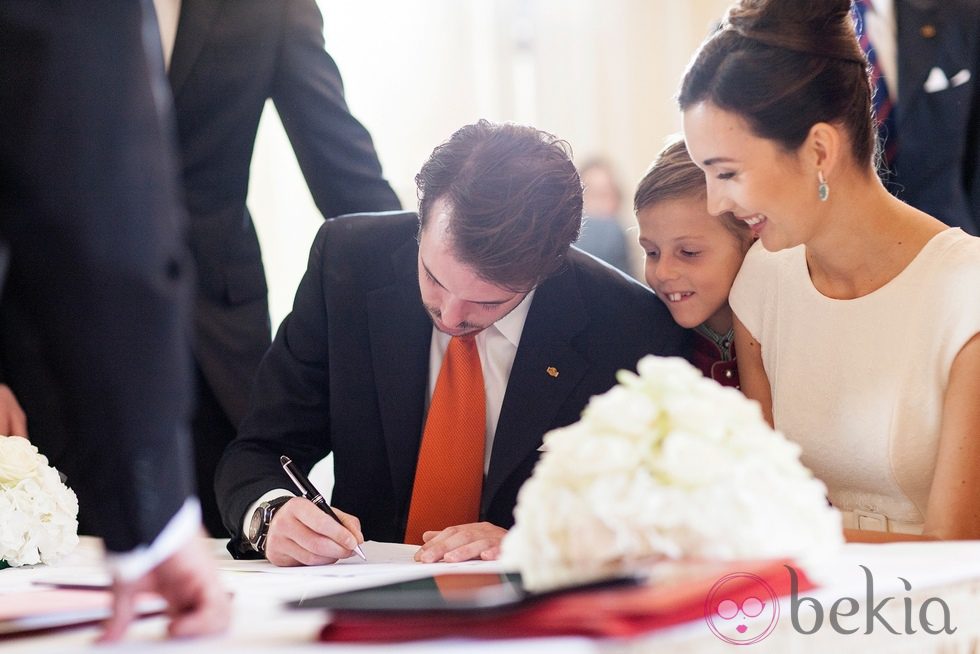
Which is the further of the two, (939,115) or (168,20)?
(939,115)

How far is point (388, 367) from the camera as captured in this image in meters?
2.24

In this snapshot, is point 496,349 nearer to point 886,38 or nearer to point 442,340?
point 442,340

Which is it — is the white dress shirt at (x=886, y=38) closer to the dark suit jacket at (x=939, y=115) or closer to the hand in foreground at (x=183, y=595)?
the dark suit jacket at (x=939, y=115)

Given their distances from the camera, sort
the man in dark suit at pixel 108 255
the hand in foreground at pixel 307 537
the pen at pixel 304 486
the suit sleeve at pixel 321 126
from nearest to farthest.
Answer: the man in dark suit at pixel 108 255 < the hand in foreground at pixel 307 537 < the pen at pixel 304 486 < the suit sleeve at pixel 321 126

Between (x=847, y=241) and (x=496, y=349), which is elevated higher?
(x=847, y=241)

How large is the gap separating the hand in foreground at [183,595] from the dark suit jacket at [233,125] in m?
1.50

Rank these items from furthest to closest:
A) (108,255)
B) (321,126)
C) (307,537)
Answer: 1. (321,126)
2. (307,537)
3. (108,255)

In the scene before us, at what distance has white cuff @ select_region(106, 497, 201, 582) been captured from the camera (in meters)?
1.02

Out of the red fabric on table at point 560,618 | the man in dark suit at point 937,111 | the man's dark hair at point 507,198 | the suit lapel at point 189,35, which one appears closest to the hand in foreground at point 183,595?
the red fabric on table at point 560,618

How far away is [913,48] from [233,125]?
5.41 ft

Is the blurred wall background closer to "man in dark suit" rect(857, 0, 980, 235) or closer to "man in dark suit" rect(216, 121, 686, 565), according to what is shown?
"man in dark suit" rect(857, 0, 980, 235)

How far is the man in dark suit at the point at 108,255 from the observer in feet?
3.19

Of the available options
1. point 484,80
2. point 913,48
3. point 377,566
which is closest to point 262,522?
point 377,566

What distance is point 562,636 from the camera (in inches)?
39.4
